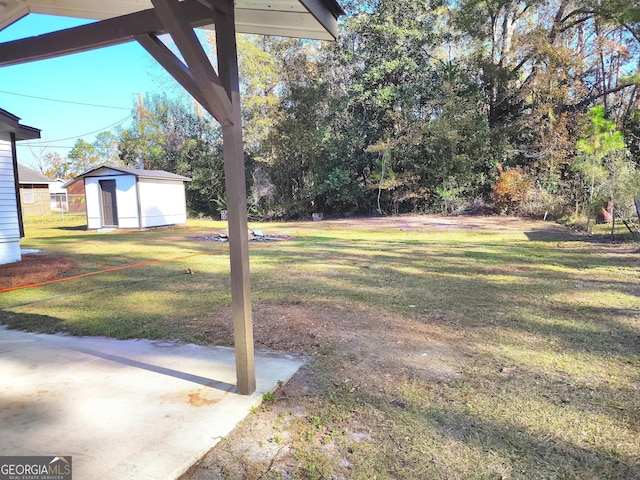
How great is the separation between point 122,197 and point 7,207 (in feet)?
25.9

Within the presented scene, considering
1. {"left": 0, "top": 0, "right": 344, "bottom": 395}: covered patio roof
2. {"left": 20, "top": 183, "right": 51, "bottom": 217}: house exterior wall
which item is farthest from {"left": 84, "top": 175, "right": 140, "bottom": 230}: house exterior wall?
{"left": 0, "top": 0, "right": 344, "bottom": 395}: covered patio roof

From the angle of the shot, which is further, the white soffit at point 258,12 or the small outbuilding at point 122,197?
the small outbuilding at point 122,197

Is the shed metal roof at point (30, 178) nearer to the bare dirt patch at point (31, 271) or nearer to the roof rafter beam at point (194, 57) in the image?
the bare dirt patch at point (31, 271)

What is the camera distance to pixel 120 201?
14.9 metres

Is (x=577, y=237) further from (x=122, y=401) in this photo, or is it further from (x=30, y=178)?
(x=30, y=178)

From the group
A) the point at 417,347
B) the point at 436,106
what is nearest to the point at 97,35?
the point at 417,347

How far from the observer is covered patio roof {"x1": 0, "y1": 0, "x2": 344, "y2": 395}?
6.91ft

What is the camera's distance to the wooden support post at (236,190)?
2.26m

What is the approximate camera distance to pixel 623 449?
6.22 ft

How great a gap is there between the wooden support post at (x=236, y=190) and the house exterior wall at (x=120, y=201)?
13837 millimetres

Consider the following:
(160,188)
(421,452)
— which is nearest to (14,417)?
(421,452)

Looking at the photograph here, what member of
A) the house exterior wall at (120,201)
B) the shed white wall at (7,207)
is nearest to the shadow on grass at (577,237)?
the shed white wall at (7,207)

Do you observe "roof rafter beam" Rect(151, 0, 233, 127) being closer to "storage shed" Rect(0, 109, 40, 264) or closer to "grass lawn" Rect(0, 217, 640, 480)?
"grass lawn" Rect(0, 217, 640, 480)

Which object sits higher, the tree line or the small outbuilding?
the tree line
